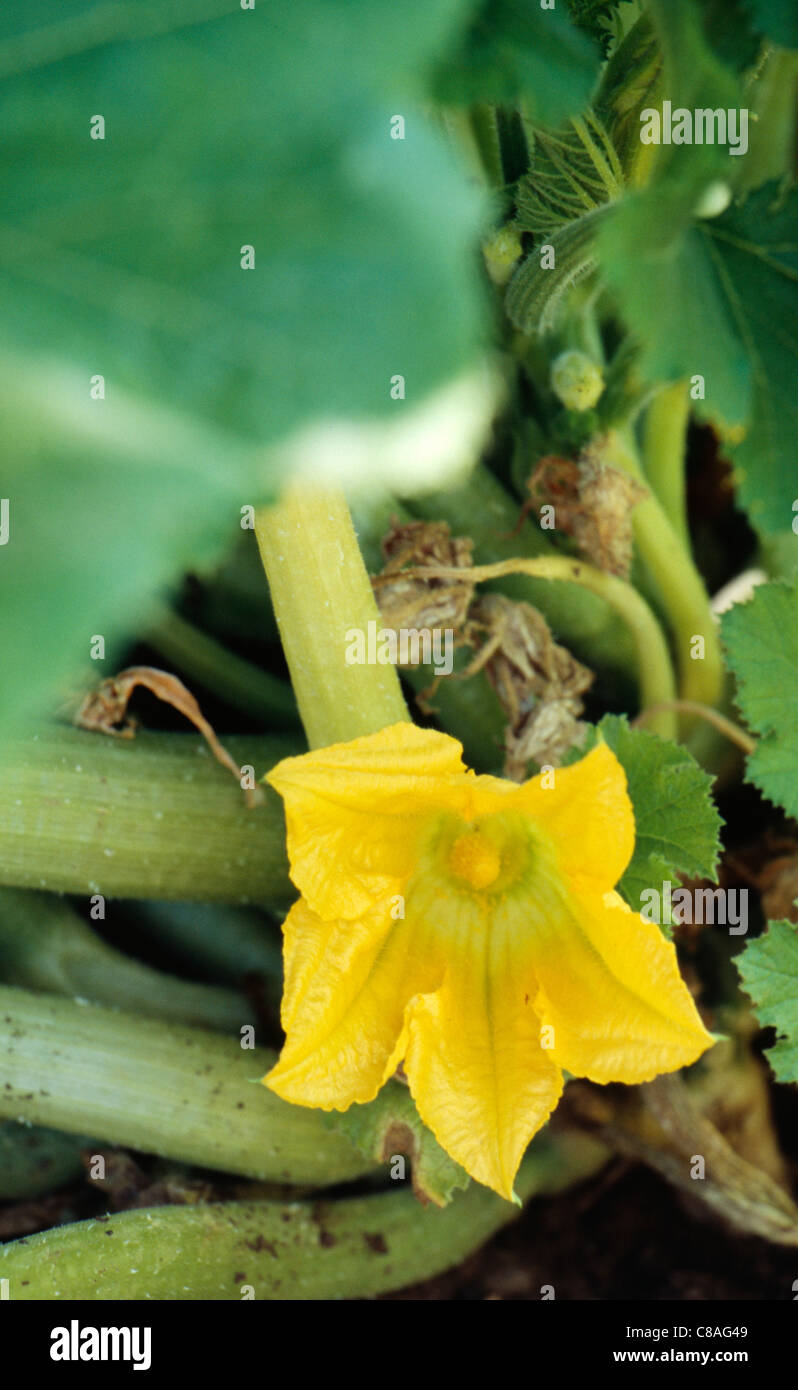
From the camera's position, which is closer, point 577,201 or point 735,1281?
point 577,201

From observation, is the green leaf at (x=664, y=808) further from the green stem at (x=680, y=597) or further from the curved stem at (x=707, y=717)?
the green stem at (x=680, y=597)

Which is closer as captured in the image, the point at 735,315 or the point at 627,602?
the point at 735,315

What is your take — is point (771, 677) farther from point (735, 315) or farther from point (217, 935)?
point (217, 935)

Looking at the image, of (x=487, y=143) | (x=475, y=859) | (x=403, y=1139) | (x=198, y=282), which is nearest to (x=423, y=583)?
(x=475, y=859)

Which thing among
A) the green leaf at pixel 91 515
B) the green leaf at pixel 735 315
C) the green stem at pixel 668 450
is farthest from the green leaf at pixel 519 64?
the green stem at pixel 668 450

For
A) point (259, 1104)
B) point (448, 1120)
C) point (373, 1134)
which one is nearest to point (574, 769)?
point (448, 1120)
